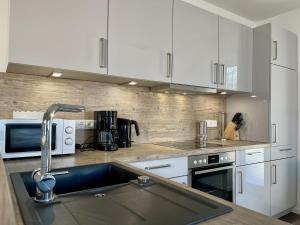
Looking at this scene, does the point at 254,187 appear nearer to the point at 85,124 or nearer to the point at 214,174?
the point at 214,174

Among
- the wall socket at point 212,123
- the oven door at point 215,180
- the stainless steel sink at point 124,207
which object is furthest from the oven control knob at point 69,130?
the wall socket at point 212,123

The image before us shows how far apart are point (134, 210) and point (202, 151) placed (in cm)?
133

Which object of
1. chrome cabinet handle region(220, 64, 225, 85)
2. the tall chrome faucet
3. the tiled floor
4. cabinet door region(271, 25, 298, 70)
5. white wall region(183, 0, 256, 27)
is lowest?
the tiled floor

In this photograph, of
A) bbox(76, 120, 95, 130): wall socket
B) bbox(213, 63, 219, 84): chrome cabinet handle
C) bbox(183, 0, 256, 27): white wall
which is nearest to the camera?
bbox(76, 120, 95, 130): wall socket

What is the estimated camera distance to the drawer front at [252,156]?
7.58ft

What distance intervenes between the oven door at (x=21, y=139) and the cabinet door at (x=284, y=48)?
244 centimetres

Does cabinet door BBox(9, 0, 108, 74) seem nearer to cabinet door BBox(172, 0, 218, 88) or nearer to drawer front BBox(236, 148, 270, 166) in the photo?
cabinet door BBox(172, 0, 218, 88)

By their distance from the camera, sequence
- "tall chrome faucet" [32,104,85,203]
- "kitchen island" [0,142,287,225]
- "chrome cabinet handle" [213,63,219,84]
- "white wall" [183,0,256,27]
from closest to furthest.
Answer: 1. "kitchen island" [0,142,287,225]
2. "tall chrome faucet" [32,104,85,203]
3. "chrome cabinet handle" [213,63,219,84]
4. "white wall" [183,0,256,27]

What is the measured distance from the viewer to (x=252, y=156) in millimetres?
2434

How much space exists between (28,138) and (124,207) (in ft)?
3.32

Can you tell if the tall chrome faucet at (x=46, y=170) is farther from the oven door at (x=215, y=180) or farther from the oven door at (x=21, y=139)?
the oven door at (x=215, y=180)

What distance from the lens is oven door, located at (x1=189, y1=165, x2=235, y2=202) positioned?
1.98 metres

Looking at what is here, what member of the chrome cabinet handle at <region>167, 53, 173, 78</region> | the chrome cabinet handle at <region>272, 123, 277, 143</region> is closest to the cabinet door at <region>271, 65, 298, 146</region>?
the chrome cabinet handle at <region>272, 123, 277, 143</region>

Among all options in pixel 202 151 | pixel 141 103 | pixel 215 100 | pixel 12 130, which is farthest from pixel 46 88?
pixel 215 100
